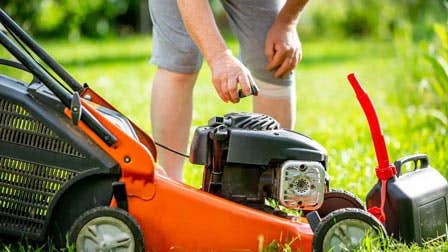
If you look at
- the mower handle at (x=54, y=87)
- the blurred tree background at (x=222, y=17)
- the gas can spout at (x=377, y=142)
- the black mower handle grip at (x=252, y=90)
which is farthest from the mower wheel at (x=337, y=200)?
the blurred tree background at (x=222, y=17)

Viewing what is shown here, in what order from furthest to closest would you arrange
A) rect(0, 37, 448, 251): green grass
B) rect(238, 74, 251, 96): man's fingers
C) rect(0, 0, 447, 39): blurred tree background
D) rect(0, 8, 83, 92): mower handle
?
rect(0, 0, 447, 39): blurred tree background
rect(0, 37, 448, 251): green grass
rect(0, 8, 83, 92): mower handle
rect(238, 74, 251, 96): man's fingers

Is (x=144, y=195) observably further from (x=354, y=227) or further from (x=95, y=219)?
(x=354, y=227)

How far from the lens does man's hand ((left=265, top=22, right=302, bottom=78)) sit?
2783 millimetres

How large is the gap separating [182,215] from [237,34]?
0.80 meters

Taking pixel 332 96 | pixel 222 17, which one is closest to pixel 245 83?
pixel 332 96

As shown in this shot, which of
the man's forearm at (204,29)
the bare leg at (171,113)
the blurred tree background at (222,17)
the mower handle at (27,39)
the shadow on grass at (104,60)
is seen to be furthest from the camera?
the blurred tree background at (222,17)

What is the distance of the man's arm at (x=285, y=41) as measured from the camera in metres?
2.78

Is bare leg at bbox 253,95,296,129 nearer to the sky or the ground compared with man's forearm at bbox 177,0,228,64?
nearer to the ground

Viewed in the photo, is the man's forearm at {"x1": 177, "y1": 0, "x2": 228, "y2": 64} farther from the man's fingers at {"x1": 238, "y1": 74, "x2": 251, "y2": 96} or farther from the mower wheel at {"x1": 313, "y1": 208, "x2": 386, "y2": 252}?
the mower wheel at {"x1": 313, "y1": 208, "x2": 386, "y2": 252}

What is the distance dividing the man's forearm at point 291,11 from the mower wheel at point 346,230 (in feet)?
2.32

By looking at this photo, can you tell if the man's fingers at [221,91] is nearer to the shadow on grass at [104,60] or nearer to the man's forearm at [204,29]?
Result: the man's forearm at [204,29]

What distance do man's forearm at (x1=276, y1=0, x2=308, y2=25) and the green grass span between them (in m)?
0.59

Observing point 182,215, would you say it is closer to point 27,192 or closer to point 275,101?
point 27,192

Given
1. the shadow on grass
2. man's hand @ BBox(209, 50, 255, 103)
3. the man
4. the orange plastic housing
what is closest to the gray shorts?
the man
